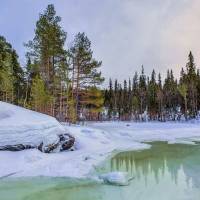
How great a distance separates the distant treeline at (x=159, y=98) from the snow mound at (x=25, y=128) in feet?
154

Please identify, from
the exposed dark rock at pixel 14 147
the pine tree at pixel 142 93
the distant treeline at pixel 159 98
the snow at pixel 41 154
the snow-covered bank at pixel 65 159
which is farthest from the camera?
the pine tree at pixel 142 93

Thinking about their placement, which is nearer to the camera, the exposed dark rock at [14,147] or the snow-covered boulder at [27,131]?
the exposed dark rock at [14,147]

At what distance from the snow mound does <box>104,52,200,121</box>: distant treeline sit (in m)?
46.8

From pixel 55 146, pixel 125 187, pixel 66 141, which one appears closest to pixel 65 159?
pixel 55 146

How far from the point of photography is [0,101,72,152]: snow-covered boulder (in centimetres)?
1498

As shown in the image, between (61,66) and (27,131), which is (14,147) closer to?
(27,131)

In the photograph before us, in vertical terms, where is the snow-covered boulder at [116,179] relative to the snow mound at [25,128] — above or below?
below

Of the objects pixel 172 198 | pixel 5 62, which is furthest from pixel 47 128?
pixel 5 62

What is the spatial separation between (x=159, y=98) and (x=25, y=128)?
56.6 meters

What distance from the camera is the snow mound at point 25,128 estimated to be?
15011 mm

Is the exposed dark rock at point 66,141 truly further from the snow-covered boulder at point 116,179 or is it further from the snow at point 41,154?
the snow-covered boulder at point 116,179

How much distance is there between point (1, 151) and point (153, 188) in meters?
7.86

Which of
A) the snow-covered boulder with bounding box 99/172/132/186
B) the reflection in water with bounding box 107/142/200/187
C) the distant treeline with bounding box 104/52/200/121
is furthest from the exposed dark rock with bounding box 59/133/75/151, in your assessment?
the distant treeline with bounding box 104/52/200/121

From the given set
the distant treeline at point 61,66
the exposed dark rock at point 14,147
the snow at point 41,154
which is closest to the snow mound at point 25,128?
the snow at point 41,154
